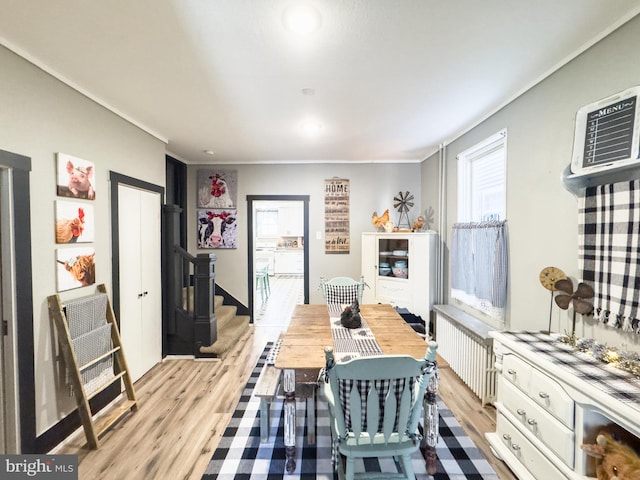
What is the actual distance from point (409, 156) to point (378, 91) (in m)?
2.11

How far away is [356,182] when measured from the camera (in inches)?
172

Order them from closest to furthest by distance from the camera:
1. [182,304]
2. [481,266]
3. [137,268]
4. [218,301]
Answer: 1. [481,266]
2. [137,268]
3. [182,304]
4. [218,301]

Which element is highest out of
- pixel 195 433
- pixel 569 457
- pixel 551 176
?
pixel 551 176

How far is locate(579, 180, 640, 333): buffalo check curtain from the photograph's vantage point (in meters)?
1.33

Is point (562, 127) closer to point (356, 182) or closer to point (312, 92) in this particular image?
point (312, 92)

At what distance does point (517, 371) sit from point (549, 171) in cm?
130

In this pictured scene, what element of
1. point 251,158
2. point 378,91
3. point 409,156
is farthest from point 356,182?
point 378,91

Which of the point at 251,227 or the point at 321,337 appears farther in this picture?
the point at 251,227

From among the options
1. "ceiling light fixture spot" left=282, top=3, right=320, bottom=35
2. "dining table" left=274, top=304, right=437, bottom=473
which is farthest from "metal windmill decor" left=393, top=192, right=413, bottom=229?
"ceiling light fixture spot" left=282, top=3, right=320, bottom=35

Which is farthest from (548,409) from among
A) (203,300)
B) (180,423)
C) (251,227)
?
(251,227)

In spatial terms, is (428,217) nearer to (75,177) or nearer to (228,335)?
(228,335)

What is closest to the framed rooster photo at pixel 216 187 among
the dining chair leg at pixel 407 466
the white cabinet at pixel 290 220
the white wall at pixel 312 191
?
the white wall at pixel 312 191

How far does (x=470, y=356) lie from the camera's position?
2.51 m

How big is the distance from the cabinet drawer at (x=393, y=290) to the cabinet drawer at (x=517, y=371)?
1977 millimetres
